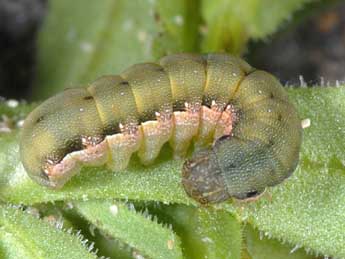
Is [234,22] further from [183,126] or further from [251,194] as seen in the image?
[251,194]

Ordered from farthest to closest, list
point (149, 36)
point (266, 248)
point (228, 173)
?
point (149, 36) → point (266, 248) → point (228, 173)

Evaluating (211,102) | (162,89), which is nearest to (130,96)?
(162,89)

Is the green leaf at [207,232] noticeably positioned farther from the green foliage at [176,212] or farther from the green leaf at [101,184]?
the green leaf at [101,184]

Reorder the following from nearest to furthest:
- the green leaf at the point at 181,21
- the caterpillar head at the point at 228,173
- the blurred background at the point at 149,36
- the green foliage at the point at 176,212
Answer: the caterpillar head at the point at 228,173 < the green foliage at the point at 176,212 < the green leaf at the point at 181,21 < the blurred background at the point at 149,36

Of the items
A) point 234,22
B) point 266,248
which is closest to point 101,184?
point 266,248

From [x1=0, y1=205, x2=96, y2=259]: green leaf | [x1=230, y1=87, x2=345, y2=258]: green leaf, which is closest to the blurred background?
[x1=230, y1=87, x2=345, y2=258]: green leaf

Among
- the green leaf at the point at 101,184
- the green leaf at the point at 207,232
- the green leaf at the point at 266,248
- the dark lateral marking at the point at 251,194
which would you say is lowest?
the green leaf at the point at 266,248

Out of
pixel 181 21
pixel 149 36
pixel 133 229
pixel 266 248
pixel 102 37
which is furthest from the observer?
pixel 102 37

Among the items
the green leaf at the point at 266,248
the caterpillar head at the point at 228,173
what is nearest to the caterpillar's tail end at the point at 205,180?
the caterpillar head at the point at 228,173
